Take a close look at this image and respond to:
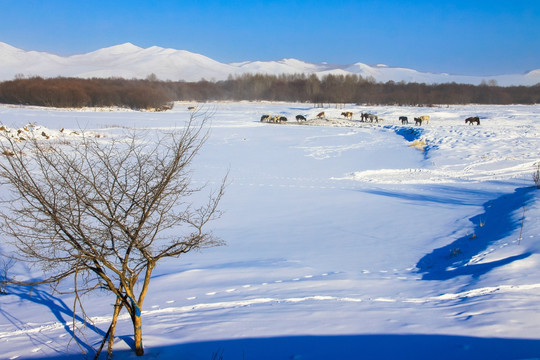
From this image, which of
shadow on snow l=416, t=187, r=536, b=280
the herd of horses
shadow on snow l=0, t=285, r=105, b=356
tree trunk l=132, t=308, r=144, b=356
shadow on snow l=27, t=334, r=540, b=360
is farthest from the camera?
the herd of horses

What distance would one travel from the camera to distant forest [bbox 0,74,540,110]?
189 ft

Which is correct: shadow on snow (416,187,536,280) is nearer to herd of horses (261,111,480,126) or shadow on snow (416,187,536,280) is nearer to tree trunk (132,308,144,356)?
tree trunk (132,308,144,356)

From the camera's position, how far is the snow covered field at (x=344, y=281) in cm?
408

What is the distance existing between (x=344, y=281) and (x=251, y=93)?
93356mm

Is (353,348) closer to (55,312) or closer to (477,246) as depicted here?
(55,312)

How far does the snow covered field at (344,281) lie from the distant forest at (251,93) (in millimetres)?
28646

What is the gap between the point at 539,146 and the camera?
20.7m

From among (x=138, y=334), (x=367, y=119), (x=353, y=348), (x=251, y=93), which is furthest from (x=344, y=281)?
(x=251, y=93)

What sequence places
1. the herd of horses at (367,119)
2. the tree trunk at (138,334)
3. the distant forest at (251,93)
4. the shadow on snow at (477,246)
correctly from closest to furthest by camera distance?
the tree trunk at (138,334)
the shadow on snow at (477,246)
the herd of horses at (367,119)
the distant forest at (251,93)

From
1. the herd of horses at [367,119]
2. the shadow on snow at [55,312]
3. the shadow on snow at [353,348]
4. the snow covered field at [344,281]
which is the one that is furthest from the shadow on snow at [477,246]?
the herd of horses at [367,119]

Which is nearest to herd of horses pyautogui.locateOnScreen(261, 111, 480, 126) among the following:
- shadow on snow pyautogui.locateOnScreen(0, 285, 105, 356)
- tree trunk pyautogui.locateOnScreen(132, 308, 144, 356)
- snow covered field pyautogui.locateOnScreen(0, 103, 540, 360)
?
snow covered field pyautogui.locateOnScreen(0, 103, 540, 360)

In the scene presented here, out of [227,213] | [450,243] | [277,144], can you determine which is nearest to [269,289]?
[450,243]

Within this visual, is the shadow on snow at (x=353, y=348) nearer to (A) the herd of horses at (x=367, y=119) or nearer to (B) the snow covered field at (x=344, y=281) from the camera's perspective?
(B) the snow covered field at (x=344, y=281)

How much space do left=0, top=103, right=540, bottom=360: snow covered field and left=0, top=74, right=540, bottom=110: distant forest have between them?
28.6 m
